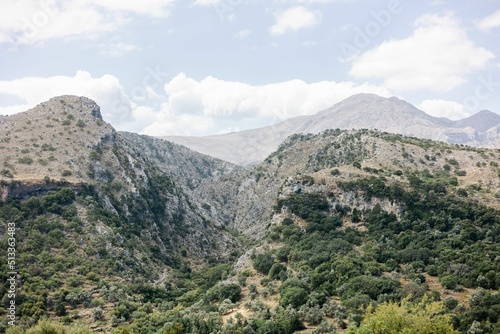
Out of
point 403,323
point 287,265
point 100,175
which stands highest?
point 100,175

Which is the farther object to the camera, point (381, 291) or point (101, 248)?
point (101, 248)

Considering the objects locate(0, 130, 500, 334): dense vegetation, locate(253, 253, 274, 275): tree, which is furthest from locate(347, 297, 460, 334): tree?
locate(253, 253, 274, 275): tree

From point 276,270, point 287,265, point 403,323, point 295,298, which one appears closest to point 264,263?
point 287,265

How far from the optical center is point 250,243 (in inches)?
5157

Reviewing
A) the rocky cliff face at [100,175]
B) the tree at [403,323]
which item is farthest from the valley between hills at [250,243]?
the rocky cliff face at [100,175]

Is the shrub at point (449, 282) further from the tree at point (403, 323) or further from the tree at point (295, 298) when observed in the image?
the tree at point (295, 298)

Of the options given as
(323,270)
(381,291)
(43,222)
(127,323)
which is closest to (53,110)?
(43,222)

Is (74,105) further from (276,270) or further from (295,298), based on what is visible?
(295,298)

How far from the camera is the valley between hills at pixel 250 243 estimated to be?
53.8 m

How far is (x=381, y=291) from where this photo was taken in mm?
55344

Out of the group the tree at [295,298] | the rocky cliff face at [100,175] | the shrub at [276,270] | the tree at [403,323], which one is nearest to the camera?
the tree at [403,323]

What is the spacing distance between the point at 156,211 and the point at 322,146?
66601 millimetres

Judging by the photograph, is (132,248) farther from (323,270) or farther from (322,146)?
(322,146)

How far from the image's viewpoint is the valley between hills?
53812 millimetres
